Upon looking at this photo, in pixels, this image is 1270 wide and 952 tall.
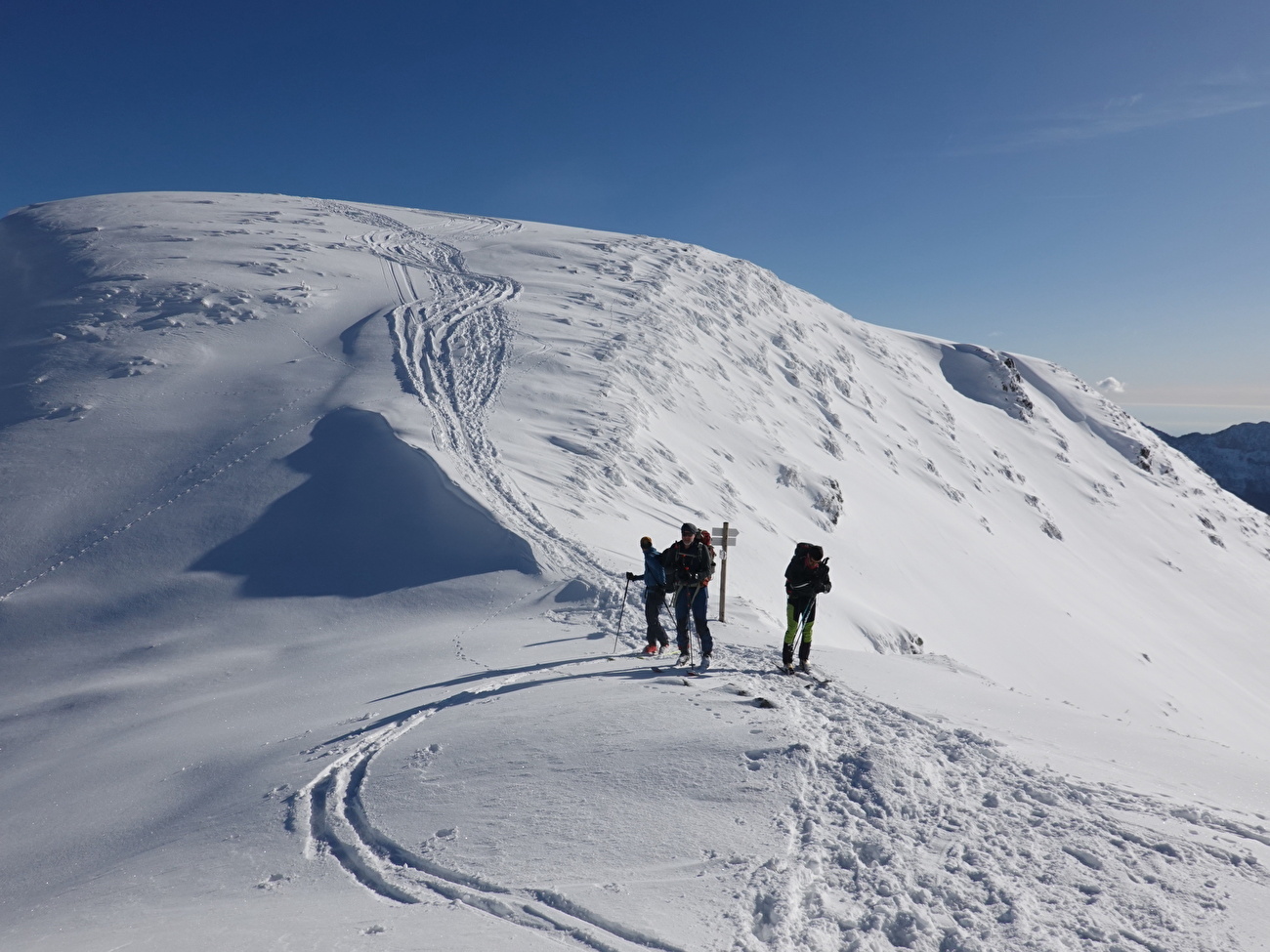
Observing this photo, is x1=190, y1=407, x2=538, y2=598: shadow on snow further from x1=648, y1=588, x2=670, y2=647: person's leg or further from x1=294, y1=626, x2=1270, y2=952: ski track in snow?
x1=294, y1=626, x2=1270, y2=952: ski track in snow

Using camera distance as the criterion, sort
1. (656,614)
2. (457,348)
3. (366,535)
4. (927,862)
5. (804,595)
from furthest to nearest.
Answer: (457,348)
(366,535)
(656,614)
(804,595)
(927,862)

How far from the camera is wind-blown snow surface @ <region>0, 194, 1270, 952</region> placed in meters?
4.79

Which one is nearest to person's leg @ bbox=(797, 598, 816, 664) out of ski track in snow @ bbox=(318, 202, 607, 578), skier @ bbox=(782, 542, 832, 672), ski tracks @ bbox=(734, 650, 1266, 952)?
skier @ bbox=(782, 542, 832, 672)

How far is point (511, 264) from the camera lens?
117 ft

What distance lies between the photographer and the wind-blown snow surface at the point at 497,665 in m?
4.79

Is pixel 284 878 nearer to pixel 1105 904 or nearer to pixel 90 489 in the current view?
pixel 1105 904

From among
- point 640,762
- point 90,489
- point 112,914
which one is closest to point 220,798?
point 112,914

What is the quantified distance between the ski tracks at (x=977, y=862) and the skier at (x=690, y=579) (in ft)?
8.30

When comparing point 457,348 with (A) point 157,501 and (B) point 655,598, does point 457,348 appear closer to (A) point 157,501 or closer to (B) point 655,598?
(A) point 157,501

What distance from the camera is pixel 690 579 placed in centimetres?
914

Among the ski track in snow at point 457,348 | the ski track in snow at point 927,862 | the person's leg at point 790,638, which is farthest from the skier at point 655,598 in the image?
the ski track in snow at point 457,348

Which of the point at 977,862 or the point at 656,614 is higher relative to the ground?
the point at 656,614

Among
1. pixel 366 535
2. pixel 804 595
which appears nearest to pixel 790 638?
pixel 804 595

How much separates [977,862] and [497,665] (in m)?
5.92
